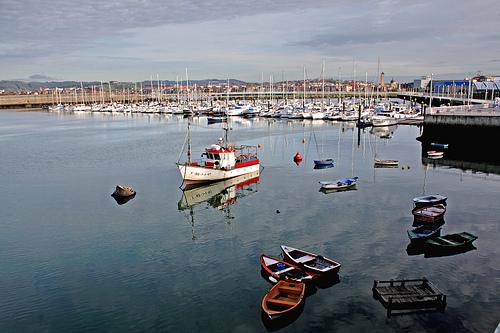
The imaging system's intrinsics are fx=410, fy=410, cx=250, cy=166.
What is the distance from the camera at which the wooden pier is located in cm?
1927

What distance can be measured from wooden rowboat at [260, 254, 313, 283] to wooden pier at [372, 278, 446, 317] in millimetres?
3719

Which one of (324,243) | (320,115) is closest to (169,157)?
(324,243)

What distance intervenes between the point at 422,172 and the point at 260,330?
38539mm

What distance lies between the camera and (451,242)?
26.4 meters

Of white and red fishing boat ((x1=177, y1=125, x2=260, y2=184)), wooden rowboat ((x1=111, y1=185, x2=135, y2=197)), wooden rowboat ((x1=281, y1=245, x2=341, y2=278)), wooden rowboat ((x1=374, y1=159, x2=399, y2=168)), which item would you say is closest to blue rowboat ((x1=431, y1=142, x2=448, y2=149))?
wooden rowboat ((x1=374, y1=159, x2=399, y2=168))

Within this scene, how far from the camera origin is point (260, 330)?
18.0m

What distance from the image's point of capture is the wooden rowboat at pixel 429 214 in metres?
30.3

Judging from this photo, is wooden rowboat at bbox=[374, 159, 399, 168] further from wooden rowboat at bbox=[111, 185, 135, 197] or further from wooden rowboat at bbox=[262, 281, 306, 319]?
wooden rowboat at bbox=[262, 281, 306, 319]

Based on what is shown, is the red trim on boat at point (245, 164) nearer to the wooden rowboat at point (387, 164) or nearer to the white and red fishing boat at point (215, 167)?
the white and red fishing boat at point (215, 167)

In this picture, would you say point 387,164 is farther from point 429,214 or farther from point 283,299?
point 283,299

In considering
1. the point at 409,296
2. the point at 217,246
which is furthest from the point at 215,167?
the point at 409,296

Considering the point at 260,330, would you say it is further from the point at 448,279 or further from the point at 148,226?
the point at 148,226

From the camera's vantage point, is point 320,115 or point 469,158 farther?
point 320,115

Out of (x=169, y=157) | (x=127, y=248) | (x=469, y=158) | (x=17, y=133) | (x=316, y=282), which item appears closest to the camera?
(x=316, y=282)
